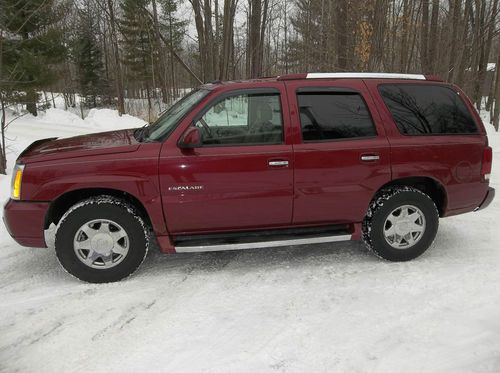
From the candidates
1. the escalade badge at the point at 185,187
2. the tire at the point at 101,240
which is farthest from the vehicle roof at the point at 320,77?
the tire at the point at 101,240

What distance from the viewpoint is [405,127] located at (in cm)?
432

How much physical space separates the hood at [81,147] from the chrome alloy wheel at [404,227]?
2657 millimetres

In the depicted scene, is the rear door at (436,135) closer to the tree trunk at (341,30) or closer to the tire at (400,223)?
the tire at (400,223)

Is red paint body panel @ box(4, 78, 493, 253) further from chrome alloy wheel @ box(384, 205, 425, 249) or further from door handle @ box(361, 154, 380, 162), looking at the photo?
chrome alloy wheel @ box(384, 205, 425, 249)

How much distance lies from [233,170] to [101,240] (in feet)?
4.52

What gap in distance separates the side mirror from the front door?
5 cm

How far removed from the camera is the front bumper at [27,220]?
149 inches

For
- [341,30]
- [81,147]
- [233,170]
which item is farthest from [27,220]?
[341,30]

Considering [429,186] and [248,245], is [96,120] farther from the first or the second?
[429,186]

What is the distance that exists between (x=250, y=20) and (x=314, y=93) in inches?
485

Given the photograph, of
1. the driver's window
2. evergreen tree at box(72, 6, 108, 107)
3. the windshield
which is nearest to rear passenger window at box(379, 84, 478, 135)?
the driver's window

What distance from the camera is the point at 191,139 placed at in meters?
3.76

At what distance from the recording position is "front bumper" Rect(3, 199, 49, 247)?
378 cm

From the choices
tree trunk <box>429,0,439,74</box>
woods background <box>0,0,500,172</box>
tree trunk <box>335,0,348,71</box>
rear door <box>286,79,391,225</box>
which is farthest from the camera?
tree trunk <box>429,0,439,74</box>
